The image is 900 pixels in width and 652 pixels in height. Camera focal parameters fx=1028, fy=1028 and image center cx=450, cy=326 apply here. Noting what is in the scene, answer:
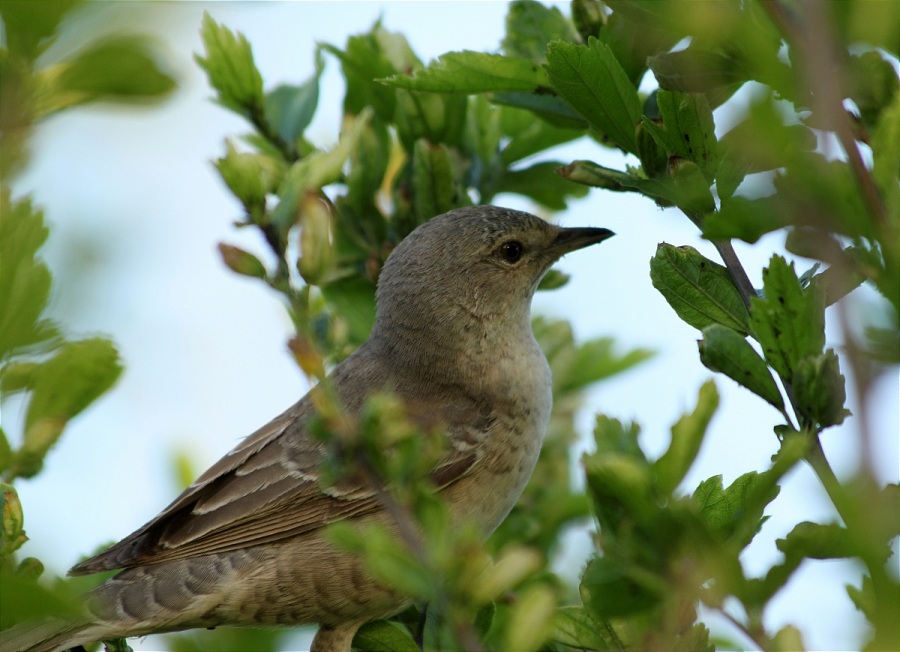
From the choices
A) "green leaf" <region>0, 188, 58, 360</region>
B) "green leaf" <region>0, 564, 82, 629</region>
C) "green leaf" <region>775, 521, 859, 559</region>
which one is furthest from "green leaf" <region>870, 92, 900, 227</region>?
"green leaf" <region>0, 188, 58, 360</region>

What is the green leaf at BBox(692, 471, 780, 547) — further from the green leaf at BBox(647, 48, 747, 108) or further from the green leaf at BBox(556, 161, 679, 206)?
the green leaf at BBox(647, 48, 747, 108)

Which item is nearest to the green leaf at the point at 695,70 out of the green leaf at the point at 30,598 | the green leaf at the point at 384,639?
the green leaf at the point at 30,598

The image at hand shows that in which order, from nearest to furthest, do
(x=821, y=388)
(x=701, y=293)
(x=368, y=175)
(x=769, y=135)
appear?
(x=769, y=135), (x=821, y=388), (x=701, y=293), (x=368, y=175)

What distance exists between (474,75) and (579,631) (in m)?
1.61

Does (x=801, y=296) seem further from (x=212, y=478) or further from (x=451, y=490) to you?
(x=212, y=478)

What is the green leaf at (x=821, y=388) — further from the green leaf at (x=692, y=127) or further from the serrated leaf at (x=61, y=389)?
the serrated leaf at (x=61, y=389)

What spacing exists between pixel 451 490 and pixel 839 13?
3.14m

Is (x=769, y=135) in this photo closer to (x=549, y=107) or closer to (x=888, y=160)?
(x=888, y=160)

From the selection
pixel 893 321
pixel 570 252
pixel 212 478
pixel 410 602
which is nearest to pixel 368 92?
pixel 570 252

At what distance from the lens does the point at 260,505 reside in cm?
456

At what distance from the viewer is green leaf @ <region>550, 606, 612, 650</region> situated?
2.55 metres

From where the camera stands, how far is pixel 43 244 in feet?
6.43

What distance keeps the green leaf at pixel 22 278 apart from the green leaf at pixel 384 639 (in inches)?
68.9

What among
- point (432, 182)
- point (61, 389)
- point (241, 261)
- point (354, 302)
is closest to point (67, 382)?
point (61, 389)
